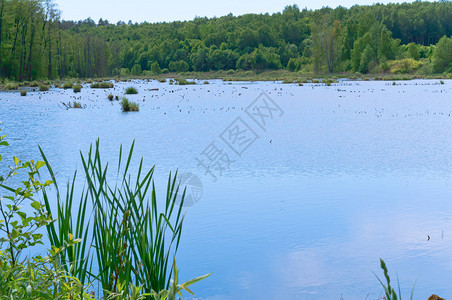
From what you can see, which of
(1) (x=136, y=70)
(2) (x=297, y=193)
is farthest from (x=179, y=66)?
(2) (x=297, y=193)

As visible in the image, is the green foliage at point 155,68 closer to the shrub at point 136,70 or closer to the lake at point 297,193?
the shrub at point 136,70

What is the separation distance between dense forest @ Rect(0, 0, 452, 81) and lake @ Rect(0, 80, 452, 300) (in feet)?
127

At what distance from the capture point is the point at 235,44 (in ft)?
431

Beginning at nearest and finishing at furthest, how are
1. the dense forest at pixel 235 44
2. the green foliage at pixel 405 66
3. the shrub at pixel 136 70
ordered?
the dense forest at pixel 235 44, the green foliage at pixel 405 66, the shrub at pixel 136 70

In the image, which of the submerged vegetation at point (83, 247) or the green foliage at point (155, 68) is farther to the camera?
the green foliage at point (155, 68)

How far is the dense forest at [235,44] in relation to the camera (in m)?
52.5

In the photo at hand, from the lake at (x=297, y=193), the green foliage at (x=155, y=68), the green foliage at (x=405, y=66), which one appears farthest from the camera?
the green foliage at (x=155, y=68)

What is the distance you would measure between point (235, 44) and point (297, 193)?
127m

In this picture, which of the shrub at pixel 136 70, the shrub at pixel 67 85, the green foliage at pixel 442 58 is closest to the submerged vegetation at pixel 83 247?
the shrub at pixel 67 85

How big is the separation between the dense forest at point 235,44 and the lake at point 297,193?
38605 mm

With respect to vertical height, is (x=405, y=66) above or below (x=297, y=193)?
above

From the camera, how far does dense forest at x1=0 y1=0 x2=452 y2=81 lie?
52.5 meters

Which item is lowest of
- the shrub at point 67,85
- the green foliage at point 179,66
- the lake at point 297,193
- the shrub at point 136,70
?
the lake at point 297,193

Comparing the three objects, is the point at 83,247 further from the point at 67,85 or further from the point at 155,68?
the point at 155,68
